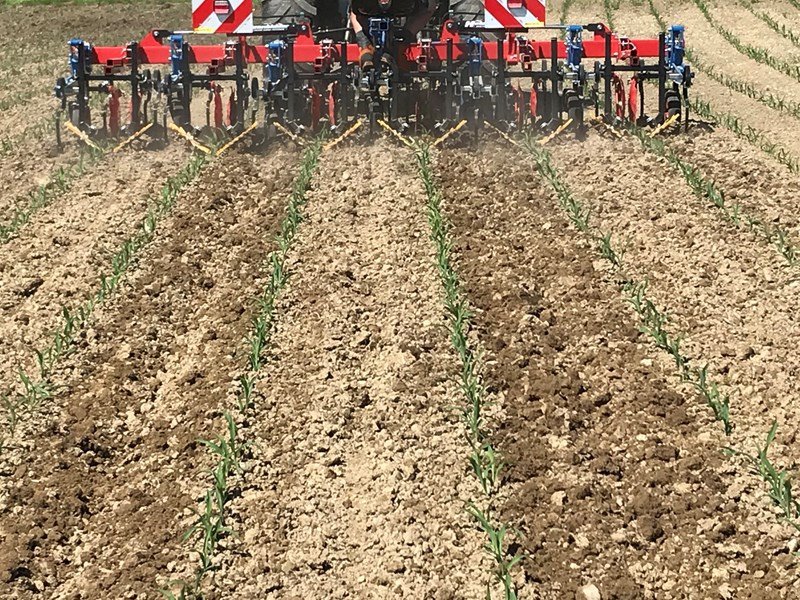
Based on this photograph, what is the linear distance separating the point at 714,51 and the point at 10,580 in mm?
14772

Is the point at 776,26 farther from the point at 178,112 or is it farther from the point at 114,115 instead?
the point at 114,115

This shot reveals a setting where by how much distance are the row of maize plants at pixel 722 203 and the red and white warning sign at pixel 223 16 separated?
13.5 feet

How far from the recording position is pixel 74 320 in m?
5.33

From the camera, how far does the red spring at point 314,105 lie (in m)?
9.33

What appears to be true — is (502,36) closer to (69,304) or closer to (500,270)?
(500,270)

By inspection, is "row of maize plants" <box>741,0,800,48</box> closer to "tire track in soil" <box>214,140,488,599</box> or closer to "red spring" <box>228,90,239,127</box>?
"red spring" <box>228,90,239,127</box>

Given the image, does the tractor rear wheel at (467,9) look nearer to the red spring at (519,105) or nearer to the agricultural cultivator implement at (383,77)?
the agricultural cultivator implement at (383,77)

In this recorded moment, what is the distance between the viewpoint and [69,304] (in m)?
5.57

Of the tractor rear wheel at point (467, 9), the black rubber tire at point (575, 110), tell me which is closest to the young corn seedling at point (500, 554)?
the black rubber tire at point (575, 110)

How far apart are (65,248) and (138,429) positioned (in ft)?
8.52

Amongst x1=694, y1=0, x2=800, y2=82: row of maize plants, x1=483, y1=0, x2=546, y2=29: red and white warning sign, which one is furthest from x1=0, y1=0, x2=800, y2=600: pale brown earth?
x1=694, y1=0, x2=800, y2=82: row of maize plants

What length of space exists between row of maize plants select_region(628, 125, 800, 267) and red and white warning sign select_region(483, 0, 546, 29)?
5.59ft

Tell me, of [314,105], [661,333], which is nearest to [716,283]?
[661,333]

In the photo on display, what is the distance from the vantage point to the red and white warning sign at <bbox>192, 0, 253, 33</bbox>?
9.45 metres
